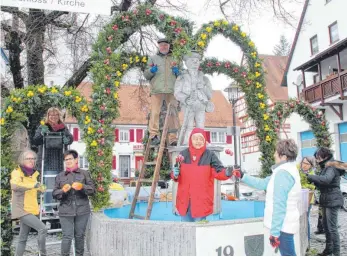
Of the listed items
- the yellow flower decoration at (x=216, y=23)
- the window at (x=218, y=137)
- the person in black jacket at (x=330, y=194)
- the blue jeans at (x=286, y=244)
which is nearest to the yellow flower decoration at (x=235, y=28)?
the yellow flower decoration at (x=216, y=23)

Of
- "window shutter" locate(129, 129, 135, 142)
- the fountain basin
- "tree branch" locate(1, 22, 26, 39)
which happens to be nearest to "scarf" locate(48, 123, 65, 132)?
the fountain basin

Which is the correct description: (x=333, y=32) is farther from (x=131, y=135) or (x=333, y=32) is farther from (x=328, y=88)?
(x=131, y=135)

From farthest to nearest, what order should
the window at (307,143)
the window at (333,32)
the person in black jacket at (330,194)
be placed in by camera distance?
the window at (307,143)
the window at (333,32)
the person in black jacket at (330,194)

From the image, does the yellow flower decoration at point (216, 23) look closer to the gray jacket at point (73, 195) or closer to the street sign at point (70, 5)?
the street sign at point (70, 5)

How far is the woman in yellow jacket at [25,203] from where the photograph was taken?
16.4 feet

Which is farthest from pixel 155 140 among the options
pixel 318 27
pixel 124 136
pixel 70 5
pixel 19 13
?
pixel 124 136

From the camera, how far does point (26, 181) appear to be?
508 centimetres

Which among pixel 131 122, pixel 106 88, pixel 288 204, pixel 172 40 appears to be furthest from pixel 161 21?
pixel 131 122

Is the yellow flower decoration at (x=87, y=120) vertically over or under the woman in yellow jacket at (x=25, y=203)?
over

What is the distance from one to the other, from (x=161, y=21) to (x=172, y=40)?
1.23 feet

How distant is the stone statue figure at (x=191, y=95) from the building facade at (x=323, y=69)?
11.0 metres

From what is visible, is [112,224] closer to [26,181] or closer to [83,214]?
[83,214]

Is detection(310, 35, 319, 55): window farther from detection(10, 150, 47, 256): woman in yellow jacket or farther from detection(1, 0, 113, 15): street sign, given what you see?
detection(10, 150, 47, 256): woman in yellow jacket

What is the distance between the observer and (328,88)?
18906mm
